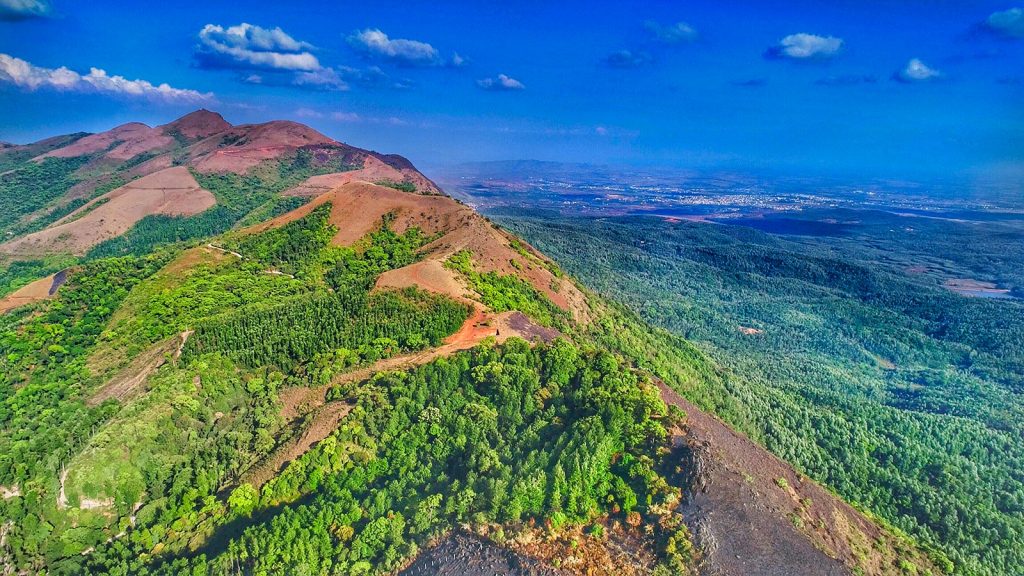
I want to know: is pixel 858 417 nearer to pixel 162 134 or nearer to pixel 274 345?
pixel 274 345

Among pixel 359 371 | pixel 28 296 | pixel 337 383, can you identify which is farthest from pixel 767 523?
pixel 28 296

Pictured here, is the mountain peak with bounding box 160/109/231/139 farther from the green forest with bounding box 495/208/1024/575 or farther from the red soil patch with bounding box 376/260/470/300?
the red soil patch with bounding box 376/260/470/300

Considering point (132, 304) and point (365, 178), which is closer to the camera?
point (132, 304)

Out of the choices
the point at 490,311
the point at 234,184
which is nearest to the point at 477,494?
the point at 490,311

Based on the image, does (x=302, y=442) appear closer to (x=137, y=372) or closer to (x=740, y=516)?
(x=137, y=372)

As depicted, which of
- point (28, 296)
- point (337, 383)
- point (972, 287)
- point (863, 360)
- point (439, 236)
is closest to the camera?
point (337, 383)

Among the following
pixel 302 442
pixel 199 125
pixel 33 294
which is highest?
pixel 199 125

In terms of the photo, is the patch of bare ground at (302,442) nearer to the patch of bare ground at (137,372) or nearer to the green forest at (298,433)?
the green forest at (298,433)
